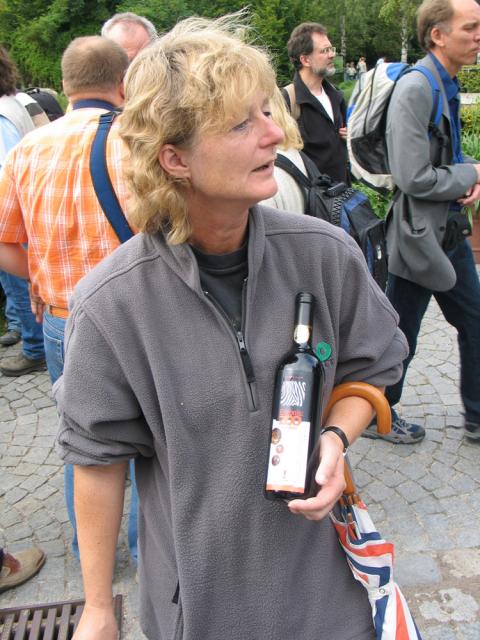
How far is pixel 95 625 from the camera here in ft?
4.71

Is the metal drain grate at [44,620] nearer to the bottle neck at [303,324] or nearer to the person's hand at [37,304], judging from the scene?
the person's hand at [37,304]

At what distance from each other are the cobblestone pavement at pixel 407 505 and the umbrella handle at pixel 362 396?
1.46 m

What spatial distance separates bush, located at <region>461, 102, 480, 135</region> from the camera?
304 inches

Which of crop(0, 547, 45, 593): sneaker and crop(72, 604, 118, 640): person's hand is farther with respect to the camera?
crop(0, 547, 45, 593): sneaker

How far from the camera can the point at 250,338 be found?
1.34 meters

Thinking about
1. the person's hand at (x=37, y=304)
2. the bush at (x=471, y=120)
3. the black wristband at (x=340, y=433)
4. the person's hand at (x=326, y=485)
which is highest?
the person's hand at (x=326, y=485)

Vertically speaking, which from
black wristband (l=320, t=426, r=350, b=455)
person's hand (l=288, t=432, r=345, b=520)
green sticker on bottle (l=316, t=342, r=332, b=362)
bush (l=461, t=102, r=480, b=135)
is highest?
green sticker on bottle (l=316, t=342, r=332, b=362)

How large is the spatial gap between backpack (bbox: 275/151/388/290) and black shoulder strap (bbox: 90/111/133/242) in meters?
0.66

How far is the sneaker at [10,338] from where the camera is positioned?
5.46 m

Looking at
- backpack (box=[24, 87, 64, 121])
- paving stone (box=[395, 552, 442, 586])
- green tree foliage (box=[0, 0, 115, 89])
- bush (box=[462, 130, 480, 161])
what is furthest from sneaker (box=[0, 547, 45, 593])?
green tree foliage (box=[0, 0, 115, 89])

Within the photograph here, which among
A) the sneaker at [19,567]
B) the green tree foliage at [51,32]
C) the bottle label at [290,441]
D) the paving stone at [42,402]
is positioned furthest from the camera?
the green tree foliage at [51,32]

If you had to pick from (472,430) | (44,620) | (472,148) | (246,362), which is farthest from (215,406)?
(472,148)

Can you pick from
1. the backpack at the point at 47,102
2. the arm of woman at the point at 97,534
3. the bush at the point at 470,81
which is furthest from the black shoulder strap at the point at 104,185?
the bush at the point at 470,81

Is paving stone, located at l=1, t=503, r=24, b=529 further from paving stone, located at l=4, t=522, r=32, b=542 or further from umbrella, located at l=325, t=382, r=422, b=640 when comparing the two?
umbrella, located at l=325, t=382, r=422, b=640
